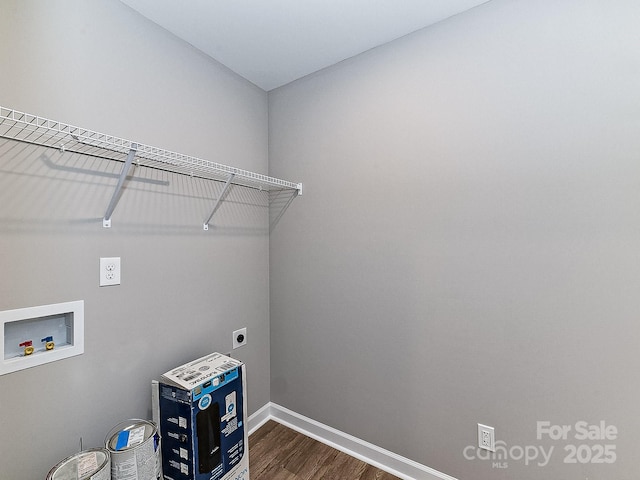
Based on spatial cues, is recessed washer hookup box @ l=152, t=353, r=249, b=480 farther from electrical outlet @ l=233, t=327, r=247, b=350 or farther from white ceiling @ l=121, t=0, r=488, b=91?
white ceiling @ l=121, t=0, r=488, b=91

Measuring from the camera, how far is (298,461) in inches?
70.2

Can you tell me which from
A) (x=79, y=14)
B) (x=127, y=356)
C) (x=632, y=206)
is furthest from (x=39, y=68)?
(x=632, y=206)

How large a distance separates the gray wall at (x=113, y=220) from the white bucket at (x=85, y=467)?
173mm

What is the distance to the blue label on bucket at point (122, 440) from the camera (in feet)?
3.85

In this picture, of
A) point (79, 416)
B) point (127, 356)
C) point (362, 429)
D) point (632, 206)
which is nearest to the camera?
point (632, 206)

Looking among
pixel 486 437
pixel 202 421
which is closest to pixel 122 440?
pixel 202 421

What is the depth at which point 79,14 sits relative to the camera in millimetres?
1262

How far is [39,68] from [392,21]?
1630 mm

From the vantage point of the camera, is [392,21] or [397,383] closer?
[392,21]

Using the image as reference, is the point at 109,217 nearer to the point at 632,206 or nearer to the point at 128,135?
the point at 128,135

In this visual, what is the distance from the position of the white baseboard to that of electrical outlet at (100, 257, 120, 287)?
53.6 inches

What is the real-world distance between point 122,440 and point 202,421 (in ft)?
1.02

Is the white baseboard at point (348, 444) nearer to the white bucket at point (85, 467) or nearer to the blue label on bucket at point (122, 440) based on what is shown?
the blue label on bucket at point (122, 440)

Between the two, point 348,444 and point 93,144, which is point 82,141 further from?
point 348,444
